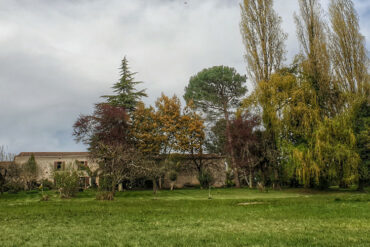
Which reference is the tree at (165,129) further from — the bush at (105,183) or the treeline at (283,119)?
the bush at (105,183)

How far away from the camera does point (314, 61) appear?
26.4 metres

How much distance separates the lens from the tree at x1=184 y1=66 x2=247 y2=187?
127 feet

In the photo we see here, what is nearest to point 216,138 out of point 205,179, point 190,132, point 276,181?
point 190,132

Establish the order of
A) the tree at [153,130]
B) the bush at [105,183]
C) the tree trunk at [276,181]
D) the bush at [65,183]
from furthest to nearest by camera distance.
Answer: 1. the tree at [153,130]
2. the tree trunk at [276,181]
3. the bush at [65,183]
4. the bush at [105,183]

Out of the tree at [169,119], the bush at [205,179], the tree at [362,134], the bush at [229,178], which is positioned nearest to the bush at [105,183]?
the tree at [169,119]

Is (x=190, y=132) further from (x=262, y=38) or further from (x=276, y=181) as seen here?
(x=262, y=38)

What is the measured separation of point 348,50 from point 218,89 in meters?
16.3

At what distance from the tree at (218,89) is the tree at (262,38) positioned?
362 inches

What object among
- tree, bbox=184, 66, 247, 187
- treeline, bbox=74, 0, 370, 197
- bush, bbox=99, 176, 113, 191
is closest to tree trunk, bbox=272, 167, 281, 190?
treeline, bbox=74, 0, 370, 197

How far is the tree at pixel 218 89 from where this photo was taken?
38844 mm

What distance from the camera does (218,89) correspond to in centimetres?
3944

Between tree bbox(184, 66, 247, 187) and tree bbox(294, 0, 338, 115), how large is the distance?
473 inches

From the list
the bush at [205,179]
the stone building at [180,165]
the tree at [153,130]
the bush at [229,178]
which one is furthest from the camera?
the bush at [229,178]

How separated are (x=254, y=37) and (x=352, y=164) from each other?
44.4 feet
